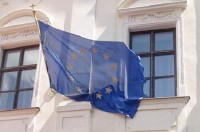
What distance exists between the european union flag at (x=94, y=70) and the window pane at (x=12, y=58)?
1.20 meters

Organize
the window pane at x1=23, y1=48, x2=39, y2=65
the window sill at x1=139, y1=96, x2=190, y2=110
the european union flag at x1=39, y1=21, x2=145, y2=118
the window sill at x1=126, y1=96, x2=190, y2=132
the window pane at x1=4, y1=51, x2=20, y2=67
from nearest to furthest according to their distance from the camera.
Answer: the window sill at x1=126, y1=96, x2=190, y2=132 < the window sill at x1=139, y1=96, x2=190, y2=110 < the european union flag at x1=39, y1=21, x2=145, y2=118 < the window pane at x1=23, y1=48, x2=39, y2=65 < the window pane at x1=4, y1=51, x2=20, y2=67

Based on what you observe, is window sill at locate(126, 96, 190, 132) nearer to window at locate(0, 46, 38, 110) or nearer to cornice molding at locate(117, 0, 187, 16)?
cornice molding at locate(117, 0, 187, 16)

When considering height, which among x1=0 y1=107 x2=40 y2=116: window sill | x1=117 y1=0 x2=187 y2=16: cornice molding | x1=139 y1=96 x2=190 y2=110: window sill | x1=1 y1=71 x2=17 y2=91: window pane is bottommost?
x1=0 y1=107 x2=40 y2=116: window sill

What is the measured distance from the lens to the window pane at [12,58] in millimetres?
11156

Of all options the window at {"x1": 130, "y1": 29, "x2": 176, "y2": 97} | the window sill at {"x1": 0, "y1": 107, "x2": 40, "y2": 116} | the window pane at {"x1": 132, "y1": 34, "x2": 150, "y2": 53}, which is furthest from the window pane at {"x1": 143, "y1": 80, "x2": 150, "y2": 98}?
the window sill at {"x1": 0, "y1": 107, "x2": 40, "y2": 116}

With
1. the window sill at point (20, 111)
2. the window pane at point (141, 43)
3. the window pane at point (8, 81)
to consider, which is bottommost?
the window sill at point (20, 111)

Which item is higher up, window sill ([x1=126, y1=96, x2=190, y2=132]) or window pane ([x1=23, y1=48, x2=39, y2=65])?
window pane ([x1=23, y1=48, x2=39, y2=65])

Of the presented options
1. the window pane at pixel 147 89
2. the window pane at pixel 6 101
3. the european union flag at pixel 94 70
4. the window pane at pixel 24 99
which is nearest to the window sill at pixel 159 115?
the european union flag at pixel 94 70

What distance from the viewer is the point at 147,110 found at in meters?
9.30

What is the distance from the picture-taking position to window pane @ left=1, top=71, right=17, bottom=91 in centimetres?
1086

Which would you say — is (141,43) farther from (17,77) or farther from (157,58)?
(17,77)

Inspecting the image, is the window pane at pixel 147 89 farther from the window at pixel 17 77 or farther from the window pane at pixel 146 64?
the window at pixel 17 77

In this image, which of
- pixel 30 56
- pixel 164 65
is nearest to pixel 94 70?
pixel 164 65

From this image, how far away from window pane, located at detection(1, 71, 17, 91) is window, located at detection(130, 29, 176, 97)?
8.67 ft
